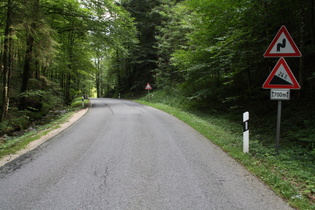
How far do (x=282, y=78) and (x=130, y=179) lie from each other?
402cm

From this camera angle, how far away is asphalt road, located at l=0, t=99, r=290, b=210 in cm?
271

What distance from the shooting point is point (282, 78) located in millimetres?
4281

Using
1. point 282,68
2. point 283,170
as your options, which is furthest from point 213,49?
point 283,170

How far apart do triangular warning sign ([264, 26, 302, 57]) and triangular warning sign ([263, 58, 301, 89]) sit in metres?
0.19

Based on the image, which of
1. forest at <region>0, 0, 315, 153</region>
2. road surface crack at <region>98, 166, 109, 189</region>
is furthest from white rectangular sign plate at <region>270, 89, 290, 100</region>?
road surface crack at <region>98, 166, 109, 189</region>

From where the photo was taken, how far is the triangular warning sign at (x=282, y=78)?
13.7ft

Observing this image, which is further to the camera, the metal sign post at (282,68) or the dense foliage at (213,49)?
the dense foliage at (213,49)

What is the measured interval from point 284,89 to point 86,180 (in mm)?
4668

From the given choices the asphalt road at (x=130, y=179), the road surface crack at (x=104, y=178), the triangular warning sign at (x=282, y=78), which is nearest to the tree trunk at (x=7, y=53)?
the asphalt road at (x=130, y=179)

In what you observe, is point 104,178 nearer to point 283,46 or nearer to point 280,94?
point 280,94

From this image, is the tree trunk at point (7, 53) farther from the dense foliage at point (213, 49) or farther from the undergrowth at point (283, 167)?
the undergrowth at point (283, 167)

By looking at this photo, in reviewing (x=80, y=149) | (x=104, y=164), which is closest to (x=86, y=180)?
(x=104, y=164)

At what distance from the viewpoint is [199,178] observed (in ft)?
11.2

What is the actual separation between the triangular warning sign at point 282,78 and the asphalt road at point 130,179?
2066 millimetres
